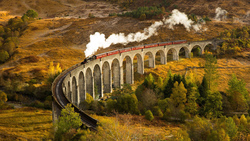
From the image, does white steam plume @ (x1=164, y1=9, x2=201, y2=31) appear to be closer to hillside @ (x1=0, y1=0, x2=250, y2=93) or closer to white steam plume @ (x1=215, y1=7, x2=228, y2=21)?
hillside @ (x1=0, y1=0, x2=250, y2=93)

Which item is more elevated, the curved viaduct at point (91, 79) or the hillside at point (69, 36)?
the hillside at point (69, 36)

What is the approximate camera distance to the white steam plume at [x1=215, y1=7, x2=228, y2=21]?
146450mm

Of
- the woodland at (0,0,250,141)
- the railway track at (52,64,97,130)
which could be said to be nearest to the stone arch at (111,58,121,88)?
the woodland at (0,0,250,141)

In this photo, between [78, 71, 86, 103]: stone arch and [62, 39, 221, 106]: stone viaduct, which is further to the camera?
[78, 71, 86, 103]: stone arch

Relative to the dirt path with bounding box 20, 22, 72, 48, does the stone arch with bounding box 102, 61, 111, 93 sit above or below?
below

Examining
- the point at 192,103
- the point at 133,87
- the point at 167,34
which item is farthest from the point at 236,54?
the point at 192,103

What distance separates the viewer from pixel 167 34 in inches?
4808

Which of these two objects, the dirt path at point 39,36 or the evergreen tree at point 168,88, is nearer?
the evergreen tree at point 168,88

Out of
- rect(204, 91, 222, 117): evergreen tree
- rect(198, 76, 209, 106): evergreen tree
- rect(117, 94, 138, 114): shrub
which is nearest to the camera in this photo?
rect(117, 94, 138, 114): shrub

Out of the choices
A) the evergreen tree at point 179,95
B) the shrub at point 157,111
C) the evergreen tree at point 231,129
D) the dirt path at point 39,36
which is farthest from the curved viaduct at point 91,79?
the dirt path at point 39,36

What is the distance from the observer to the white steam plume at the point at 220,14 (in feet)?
480

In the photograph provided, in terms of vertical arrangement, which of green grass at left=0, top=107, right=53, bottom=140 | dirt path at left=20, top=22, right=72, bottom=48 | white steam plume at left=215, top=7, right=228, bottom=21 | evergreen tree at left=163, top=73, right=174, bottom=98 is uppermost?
white steam plume at left=215, top=7, right=228, bottom=21

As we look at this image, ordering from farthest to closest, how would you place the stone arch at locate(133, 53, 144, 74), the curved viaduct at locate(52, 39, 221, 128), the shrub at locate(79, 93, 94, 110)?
the stone arch at locate(133, 53, 144, 74), the shrub at locate(79, 93, 94, 110), the curved viaduct at locate(52, 39, 221, 128)

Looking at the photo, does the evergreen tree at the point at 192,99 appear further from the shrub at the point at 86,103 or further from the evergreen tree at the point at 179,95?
the shrub at the point at 86,103
